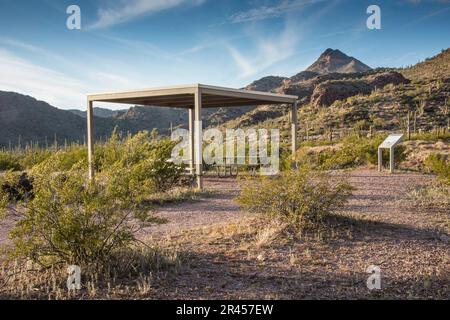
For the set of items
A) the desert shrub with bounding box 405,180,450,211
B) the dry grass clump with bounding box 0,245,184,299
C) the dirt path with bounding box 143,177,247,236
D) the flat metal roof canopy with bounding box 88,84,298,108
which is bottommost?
the dry grass clump with bounding box 0,245,184,299

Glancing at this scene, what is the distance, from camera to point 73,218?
16.0 feet

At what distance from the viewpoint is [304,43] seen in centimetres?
1445

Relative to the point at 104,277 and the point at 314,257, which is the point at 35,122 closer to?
the point at 104,277

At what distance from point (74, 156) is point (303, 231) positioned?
11.5 meters

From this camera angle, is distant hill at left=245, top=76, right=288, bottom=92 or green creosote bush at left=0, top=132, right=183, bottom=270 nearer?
green creosote bush at left=0, top=132, right=183, bottom=270

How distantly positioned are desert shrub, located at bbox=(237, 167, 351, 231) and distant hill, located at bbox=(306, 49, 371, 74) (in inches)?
3171

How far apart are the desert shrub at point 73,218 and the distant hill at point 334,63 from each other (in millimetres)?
82702

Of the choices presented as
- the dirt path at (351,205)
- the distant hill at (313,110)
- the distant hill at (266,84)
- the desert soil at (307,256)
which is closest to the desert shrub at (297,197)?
the desert soil at (307,256)

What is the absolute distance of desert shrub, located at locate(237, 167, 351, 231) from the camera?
6637 millimetres

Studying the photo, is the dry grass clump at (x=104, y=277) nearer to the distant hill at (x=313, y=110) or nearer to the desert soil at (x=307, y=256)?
the desert soil at (x=307, y=256)

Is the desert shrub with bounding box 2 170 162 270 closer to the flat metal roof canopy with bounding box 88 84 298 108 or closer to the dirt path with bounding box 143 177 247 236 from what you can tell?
the dirt path with bounding box 143 177 247 236

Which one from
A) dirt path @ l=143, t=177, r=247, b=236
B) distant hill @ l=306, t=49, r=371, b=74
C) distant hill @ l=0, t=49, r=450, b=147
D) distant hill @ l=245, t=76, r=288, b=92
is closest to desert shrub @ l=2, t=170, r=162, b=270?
dirt path @ l=143, t=177, r=247, b=236

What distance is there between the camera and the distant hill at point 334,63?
84.6m
